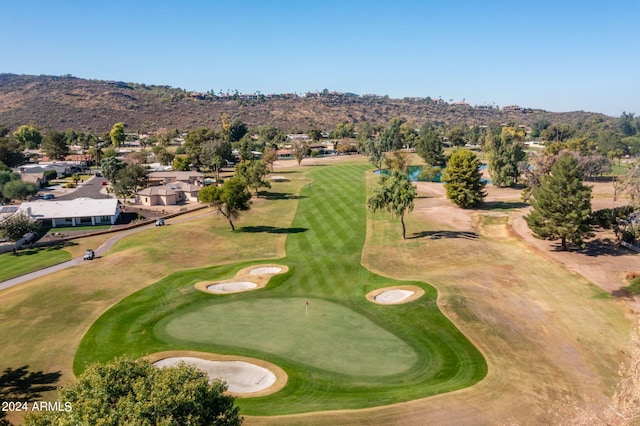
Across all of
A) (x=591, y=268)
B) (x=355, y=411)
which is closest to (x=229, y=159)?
(x=591, y=268)

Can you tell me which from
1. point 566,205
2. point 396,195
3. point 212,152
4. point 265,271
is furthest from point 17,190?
point 566,205

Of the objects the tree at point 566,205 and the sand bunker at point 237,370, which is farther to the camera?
the tree at point 566,205

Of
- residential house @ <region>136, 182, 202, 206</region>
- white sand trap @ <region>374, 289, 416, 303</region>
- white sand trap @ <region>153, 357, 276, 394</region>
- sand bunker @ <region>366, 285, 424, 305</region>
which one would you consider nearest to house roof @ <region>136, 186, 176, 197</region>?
residential house @ <region>136, 182, 202, 206</region>

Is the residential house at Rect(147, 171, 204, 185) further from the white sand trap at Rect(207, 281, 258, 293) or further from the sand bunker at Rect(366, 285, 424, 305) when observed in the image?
the sand bunker at Rect(366, 285, 424, 305)

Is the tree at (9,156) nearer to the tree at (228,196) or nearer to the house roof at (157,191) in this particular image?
the house roof at (157,191)

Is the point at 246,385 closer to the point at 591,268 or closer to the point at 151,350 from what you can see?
the point at 151,350

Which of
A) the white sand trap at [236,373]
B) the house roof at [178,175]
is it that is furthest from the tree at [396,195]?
the house roof at [178,175]

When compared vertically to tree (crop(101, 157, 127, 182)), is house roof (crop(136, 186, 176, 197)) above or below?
below
